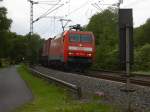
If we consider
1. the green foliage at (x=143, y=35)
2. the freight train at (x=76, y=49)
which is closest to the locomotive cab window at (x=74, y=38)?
the freight train at (x=76, y=49)

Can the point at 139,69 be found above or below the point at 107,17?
below

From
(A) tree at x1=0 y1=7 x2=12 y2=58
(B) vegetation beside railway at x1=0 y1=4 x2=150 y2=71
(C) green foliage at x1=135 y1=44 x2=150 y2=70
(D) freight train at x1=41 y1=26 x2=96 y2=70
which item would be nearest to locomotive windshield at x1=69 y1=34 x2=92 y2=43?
(D) freight train at x1=41 y1=26 x2=96 y2=70

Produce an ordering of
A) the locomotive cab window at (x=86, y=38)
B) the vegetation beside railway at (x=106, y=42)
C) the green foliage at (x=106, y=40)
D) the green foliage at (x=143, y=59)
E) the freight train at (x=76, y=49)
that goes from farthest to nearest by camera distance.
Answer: the green foliage at (x=106, y=40)
the vegetation beside railway at (x=106, y=42)
the green foliage at (x=143, y=59)
the locomotive cab window at (x=86, y=38)
the freight train at (x=76, y=49)

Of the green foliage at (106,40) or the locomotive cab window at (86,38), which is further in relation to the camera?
the green foliage at (106,40)

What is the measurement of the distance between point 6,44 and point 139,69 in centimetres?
→ 5918

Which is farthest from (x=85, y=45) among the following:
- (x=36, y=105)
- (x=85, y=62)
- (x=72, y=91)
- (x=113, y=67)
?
(x=36, y=105)

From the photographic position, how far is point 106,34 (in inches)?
2874

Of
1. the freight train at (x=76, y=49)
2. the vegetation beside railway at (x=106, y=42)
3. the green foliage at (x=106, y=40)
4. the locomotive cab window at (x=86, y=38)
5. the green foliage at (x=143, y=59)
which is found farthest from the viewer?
the green foliage at (x=106, y=40)

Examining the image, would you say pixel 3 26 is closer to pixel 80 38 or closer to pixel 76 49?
pixel 80 38

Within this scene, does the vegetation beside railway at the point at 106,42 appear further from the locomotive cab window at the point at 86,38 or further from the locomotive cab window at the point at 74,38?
the locomotive cab window at the point at 74,38

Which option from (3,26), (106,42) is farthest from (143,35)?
(106,42)

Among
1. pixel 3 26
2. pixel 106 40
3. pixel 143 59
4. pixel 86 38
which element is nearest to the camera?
pixel 86 38

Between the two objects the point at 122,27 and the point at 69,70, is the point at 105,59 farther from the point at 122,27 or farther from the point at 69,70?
the point at 122,27

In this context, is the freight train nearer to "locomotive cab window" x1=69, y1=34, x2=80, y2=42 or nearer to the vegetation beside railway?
"locomotive cab window" x1=69, y1=34, x2=80, y2=42
